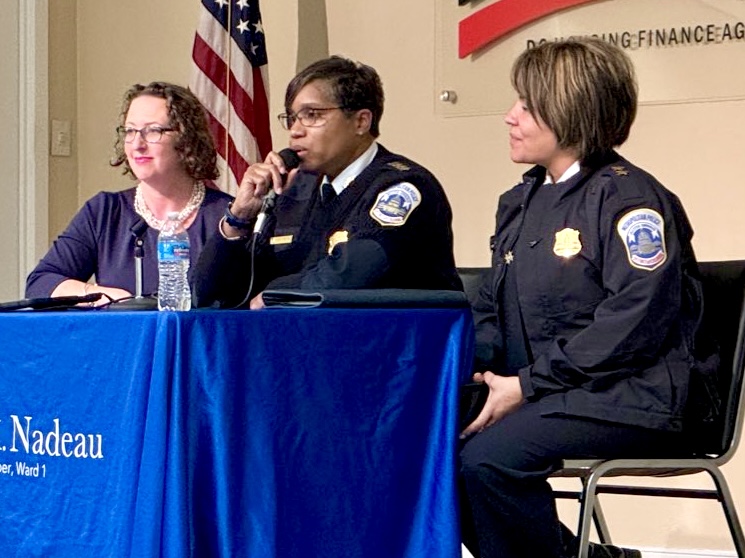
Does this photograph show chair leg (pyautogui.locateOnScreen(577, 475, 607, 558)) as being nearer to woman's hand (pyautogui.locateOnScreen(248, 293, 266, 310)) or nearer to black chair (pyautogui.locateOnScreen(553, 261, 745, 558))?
black chair (pyautogui.locateOnScreen(553, 261, 745, 558))

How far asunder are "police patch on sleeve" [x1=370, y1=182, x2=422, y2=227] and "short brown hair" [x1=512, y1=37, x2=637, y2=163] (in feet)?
0.99

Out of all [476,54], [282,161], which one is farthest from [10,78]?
[282,161]

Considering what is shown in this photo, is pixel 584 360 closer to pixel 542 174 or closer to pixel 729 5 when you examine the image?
pixel 542 174

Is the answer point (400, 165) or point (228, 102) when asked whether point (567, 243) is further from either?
point (228, 102)

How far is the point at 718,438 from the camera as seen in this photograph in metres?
2.22

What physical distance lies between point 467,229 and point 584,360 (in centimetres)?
160

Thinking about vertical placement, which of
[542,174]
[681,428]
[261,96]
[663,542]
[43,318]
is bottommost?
[663,542]

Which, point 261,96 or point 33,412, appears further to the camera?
point 261,96

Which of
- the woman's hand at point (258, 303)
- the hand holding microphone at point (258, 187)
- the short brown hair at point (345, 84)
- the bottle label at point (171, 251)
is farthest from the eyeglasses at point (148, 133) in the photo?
the woman's hand at point (258, 303)

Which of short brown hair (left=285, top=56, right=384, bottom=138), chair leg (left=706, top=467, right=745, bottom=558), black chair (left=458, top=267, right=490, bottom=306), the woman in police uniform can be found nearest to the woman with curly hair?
short brown hair (left=285, top=56, right=384, bottom=138)

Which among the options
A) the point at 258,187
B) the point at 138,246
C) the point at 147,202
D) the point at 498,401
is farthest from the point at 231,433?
the point at 147,202

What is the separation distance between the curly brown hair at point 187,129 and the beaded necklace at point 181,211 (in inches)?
1.3

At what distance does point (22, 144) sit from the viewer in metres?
4.07

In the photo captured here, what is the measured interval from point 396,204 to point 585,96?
426mm
